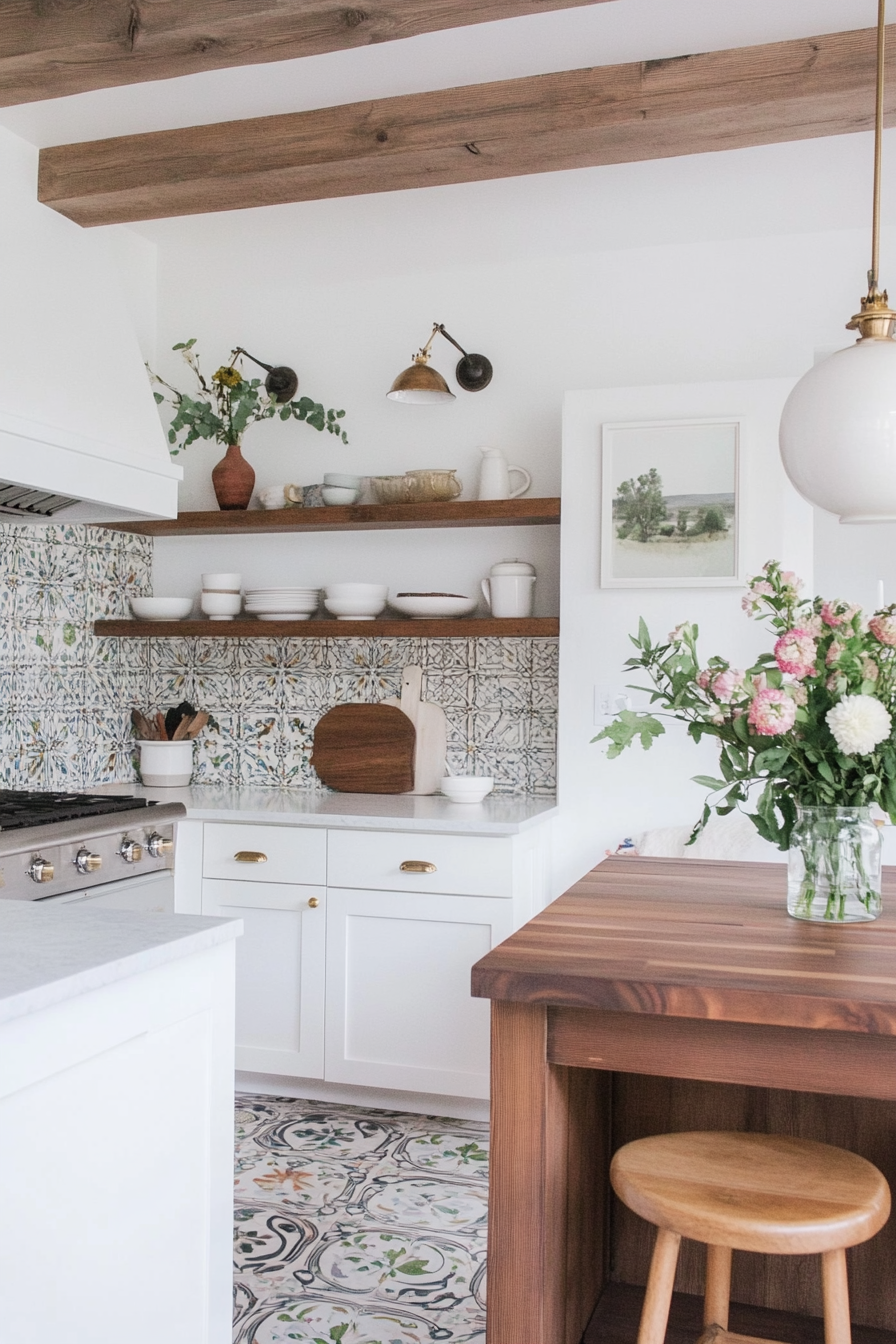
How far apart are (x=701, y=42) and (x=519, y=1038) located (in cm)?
Answer: 223

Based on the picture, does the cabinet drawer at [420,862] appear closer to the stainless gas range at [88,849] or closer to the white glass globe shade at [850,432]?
the stainless gas range at [88,849]

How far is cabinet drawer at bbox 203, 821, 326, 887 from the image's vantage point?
136 inches

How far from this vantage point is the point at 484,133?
2.75 meters

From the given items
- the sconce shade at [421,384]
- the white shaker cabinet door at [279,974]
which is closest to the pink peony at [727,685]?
the white shaker cabinet door at [279,974]

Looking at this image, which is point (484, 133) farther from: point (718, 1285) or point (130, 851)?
point (718, 1285)

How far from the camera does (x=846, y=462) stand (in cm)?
167

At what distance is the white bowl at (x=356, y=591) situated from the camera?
3.85 meters

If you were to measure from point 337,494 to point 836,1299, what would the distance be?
9.55 ft

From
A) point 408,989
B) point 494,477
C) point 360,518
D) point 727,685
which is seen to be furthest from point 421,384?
point 727,685

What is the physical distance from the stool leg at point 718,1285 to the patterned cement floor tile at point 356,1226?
0.73 m

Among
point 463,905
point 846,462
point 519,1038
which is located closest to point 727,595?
point 463,905

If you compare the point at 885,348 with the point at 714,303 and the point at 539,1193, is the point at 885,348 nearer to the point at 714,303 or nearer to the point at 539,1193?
the point at 539,1193

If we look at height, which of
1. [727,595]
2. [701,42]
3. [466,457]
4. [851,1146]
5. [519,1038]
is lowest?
[851,1146]

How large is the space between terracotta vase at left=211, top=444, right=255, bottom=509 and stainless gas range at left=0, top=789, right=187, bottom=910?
3.78 feet
